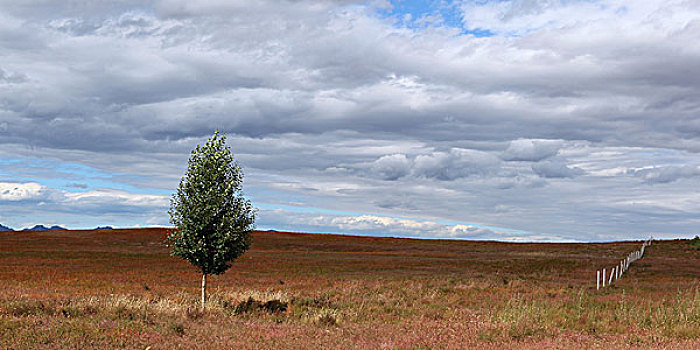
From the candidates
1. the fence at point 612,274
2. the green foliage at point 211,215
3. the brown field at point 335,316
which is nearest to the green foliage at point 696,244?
the fence at point 612,274

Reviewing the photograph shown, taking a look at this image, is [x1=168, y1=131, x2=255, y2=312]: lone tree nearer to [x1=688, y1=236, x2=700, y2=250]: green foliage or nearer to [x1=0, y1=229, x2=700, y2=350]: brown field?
[x1=0, y1=229, x2=700, y2=350]: brown field

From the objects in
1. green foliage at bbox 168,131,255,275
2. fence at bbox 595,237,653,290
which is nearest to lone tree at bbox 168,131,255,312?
green foliage at bbox 168,131,255,275

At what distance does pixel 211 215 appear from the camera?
23.9 meters

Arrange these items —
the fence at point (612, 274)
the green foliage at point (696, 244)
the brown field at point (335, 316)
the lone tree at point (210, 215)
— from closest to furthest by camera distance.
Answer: the brown field at point (335, 316) < the lone tree at point (210, 215) < the fence at point (612, 274) < the green foliage at point (696, 244)

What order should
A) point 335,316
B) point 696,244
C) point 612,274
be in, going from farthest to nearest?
point 696,244, point 612,274, point 335,316

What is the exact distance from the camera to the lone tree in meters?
23.7

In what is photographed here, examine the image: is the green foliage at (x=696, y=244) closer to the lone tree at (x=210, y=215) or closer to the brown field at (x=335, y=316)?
the brown field at (x=335, y=316)

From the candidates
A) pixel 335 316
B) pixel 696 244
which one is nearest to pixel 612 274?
pixel 335 316

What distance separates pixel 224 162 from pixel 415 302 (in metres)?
10.3

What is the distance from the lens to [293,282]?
37656 mm

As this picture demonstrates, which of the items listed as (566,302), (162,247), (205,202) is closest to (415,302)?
(566,302)

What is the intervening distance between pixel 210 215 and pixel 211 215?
2.2 inches

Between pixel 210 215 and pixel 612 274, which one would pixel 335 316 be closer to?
pixel 210 215

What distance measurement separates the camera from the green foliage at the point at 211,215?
77.9 feet
